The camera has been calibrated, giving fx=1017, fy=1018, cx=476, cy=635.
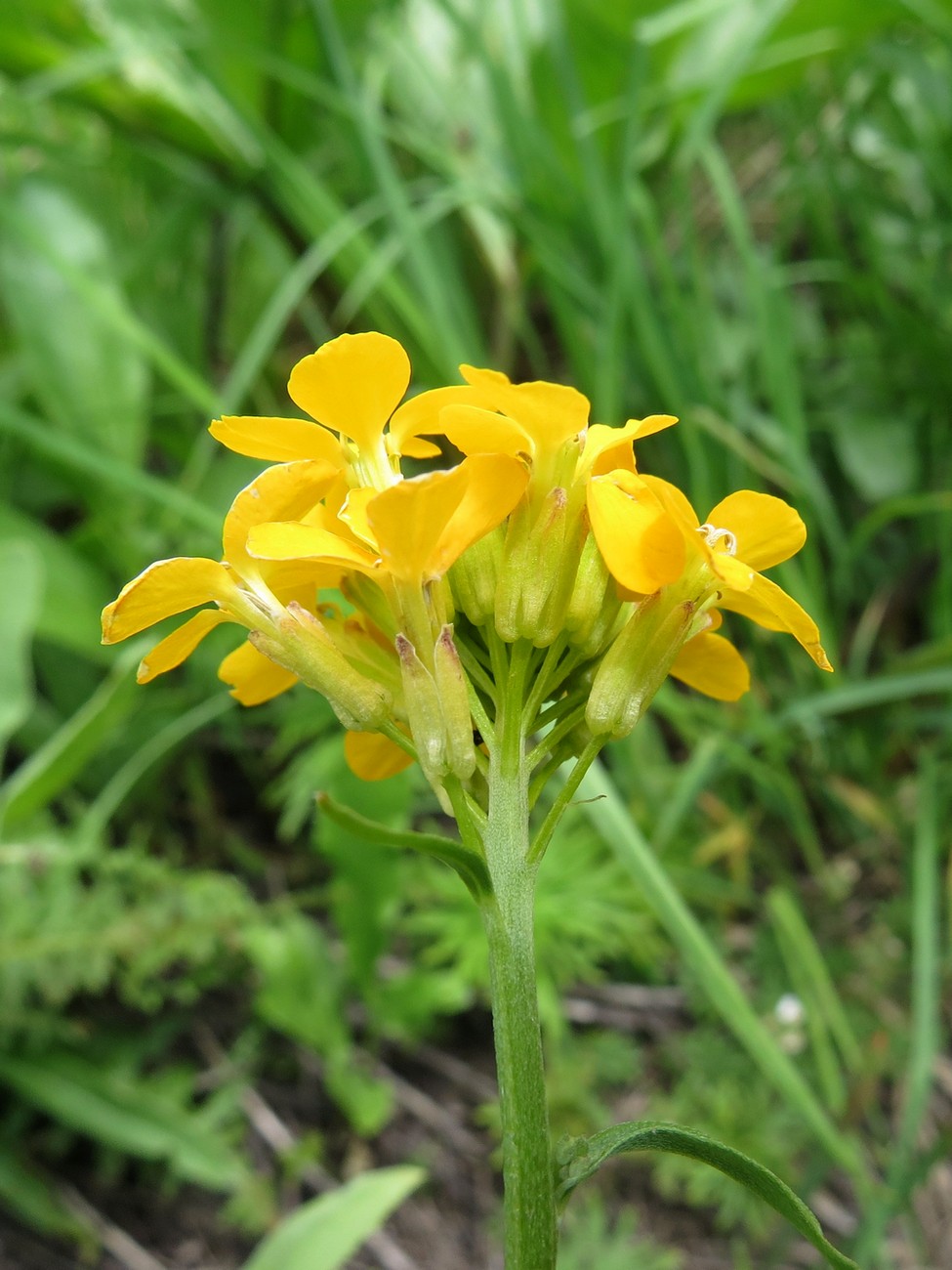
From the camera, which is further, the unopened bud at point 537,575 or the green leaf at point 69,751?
the green leaf at point 69,751

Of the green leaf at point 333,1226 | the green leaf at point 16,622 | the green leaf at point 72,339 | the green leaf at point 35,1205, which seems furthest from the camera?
the green leaf at point 72,339

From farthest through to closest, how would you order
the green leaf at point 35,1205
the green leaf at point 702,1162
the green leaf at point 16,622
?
the green leaf at point 16,622 < the green leaf at point 35,1205 < the green leaf at point 702,1162

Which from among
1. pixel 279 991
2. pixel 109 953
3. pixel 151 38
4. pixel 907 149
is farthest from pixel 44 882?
pixel 907 149

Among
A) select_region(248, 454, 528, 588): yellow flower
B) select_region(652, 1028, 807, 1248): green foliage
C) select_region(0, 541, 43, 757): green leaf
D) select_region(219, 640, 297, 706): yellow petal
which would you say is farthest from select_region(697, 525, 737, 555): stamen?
select_region(0, 541, 43, 757): green leaf

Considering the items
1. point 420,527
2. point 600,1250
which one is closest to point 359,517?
point 420,527

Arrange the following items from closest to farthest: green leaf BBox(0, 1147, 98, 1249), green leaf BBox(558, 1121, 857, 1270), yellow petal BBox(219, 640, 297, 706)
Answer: green leaf BBox(558, 1121, 857, 1270) → yellow petal BBox(219, 640, 297, 706) → green leaf BBox(0, 1147, 98, 1249)

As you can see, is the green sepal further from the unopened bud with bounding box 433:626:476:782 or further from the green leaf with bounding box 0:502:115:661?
the green leaf with bounding box 0:502:115:661

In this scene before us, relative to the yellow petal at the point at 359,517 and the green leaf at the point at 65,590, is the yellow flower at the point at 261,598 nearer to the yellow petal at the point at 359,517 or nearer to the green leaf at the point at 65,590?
the yellow petal at the point at 359,517

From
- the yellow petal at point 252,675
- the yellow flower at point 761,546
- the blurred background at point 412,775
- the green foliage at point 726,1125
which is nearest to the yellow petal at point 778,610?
the yellow flower at point 761,546
